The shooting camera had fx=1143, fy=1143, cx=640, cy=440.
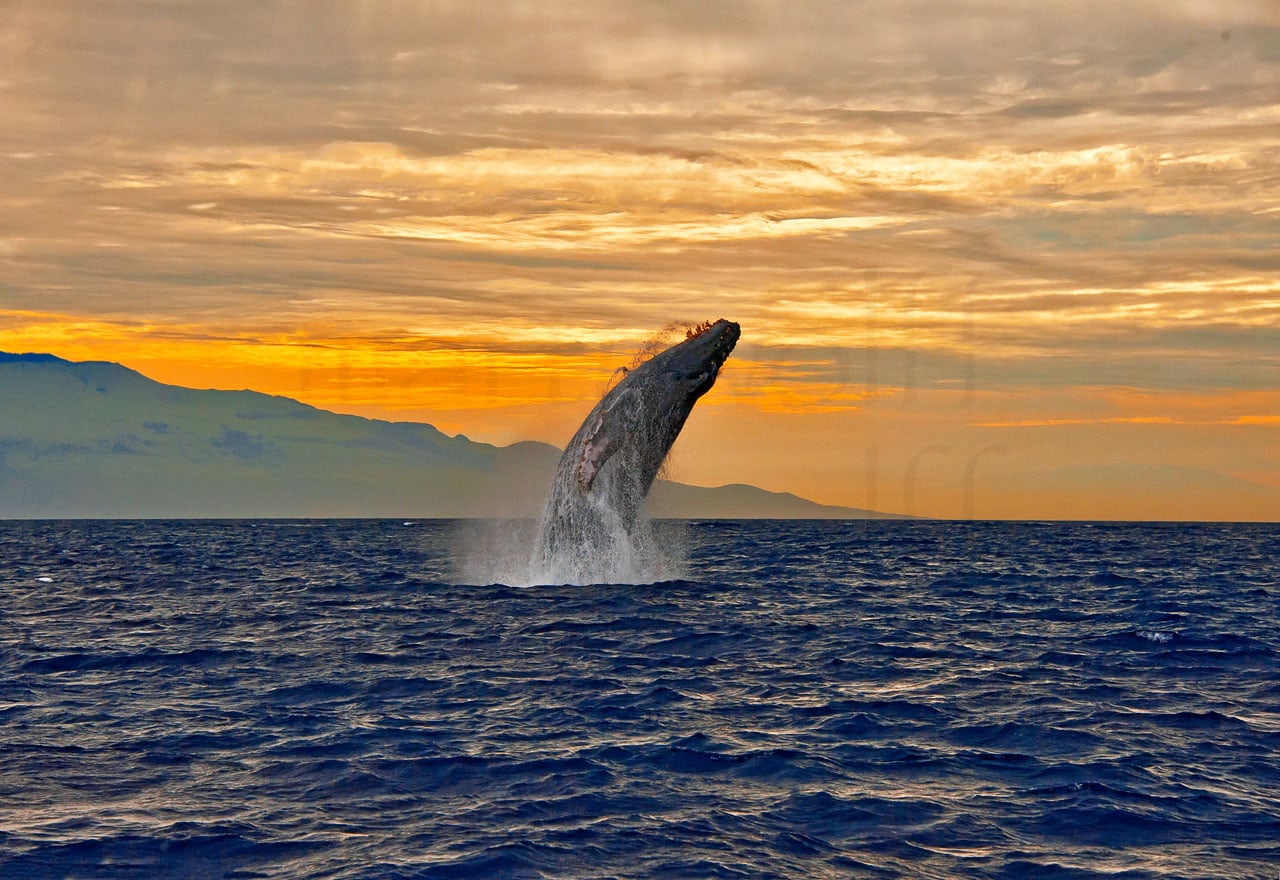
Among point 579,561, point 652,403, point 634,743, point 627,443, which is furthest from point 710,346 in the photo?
point 634,743

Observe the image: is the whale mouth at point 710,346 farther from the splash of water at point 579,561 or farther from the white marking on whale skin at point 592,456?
the splash of water at point 579,561

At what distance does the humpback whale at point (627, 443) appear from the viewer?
24.9 meters

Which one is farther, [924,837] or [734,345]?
[734,345]

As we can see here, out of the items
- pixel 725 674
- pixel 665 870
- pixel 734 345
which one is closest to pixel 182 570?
pixel 734 345

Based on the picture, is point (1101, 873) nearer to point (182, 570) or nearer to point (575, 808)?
point (575, 808)

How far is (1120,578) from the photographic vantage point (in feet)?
151

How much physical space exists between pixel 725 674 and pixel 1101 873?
31.6ft

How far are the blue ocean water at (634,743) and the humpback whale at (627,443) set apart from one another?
1.87m

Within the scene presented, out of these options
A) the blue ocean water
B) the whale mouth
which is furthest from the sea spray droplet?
the blue ocean water

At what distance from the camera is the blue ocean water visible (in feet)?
32.8

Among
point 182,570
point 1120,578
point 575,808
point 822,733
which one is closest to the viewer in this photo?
point 575,808

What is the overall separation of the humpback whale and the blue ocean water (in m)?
1.87

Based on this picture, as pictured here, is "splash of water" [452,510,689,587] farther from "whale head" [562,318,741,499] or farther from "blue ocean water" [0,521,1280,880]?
"whale head" [562,318,741,499]

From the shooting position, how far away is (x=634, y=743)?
45.5 ft
